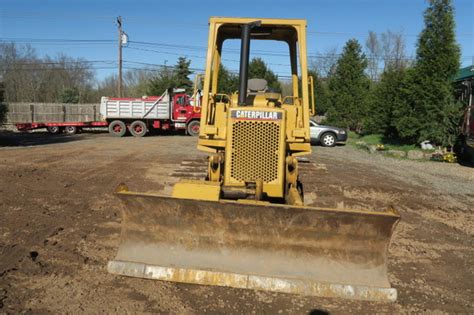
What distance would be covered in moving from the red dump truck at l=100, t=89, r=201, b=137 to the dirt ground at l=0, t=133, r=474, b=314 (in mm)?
12491

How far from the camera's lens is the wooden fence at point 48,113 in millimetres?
26472

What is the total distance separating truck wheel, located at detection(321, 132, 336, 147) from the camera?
778 inches

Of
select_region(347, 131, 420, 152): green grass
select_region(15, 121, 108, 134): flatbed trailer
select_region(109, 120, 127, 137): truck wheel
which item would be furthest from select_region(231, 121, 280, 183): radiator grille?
select_region(15, 121, 108, 134): flatbed trailer

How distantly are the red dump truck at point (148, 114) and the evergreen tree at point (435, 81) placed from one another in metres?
12.0

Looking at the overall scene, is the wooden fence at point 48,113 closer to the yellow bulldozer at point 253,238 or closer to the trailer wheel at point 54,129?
the trailer wheel at point 54,129

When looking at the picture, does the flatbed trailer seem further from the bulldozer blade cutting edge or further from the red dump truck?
the bulldozer blade cutting edge

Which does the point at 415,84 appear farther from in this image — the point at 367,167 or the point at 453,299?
the point at 453,299

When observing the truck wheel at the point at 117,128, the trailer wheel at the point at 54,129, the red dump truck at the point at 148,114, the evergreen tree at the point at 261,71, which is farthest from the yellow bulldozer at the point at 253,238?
the evergreen tree at the point at 261,71

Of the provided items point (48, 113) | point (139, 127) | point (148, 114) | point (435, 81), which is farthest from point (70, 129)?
point (435, 81)

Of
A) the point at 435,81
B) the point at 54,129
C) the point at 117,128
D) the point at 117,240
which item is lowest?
the point at 117,240

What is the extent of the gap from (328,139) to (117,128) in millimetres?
12310

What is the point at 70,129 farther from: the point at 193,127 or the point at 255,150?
the point at 255,150

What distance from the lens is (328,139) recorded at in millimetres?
19828

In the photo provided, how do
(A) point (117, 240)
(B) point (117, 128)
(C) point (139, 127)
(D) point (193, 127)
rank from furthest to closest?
(D) point (193, 127) < (C) point (139, 127) < (B) point (117, 128) < (A) point (117, 240)
